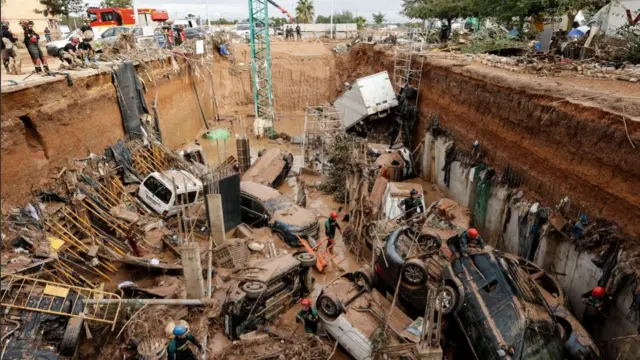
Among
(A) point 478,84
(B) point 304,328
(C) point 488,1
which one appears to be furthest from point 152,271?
(C) point 488,1

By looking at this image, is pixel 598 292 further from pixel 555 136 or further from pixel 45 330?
pixel 45 330

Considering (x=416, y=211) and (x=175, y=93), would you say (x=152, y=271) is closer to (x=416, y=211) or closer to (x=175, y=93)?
(x=416, y=211)

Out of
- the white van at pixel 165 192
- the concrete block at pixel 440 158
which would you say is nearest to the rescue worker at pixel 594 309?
the concrete block at pixel 440 158

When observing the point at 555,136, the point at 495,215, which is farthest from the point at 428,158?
the point at 555,136

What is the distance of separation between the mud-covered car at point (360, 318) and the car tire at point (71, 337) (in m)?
4.50

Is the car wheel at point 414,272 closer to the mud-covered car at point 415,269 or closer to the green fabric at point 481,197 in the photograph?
the mud-covered car at point 415,269

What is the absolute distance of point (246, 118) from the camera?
28.3 meters

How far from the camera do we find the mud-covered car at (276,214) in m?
12.4

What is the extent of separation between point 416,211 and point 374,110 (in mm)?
8271

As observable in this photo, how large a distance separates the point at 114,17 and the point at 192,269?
103 feet

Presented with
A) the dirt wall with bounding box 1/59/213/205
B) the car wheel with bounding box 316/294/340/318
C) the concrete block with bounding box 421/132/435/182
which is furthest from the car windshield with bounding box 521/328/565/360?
the dirt wall with bounding box 1/59/213/205

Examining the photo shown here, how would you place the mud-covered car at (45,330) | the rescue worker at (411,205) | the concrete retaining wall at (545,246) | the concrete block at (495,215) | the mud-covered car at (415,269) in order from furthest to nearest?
the rescue worker at (411,205), the concrete block at (495,215), the concrete retaining wall at (545,246), the mud-covered car at (415,269), the mud-covered car at (45,330)

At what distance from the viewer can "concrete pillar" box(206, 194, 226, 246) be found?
11281 mm

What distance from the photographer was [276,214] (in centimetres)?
1280
